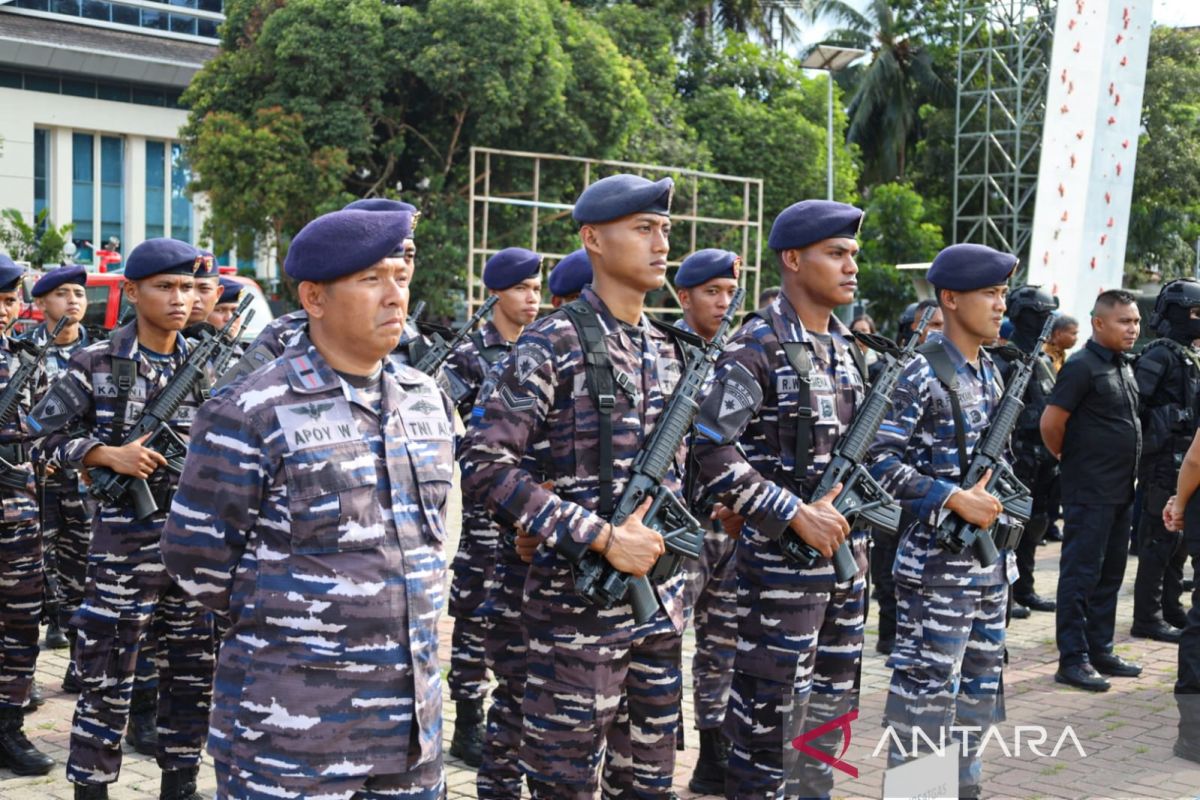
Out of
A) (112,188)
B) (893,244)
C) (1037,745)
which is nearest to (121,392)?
(1037,745)

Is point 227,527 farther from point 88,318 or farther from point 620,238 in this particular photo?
point 88,318

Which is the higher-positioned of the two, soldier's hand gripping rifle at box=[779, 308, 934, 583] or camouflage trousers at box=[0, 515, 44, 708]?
soldier's hand gripping rifle at box=[779, 308, 934, 583]

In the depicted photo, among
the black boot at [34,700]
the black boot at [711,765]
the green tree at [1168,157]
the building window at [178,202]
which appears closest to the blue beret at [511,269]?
the black boot at [711,765]

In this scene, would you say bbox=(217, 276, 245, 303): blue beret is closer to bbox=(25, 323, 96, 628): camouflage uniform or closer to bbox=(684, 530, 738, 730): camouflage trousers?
bbox=(25, 323, 96, 628): camouflage uniform

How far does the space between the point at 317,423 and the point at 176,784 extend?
2639 millimetres

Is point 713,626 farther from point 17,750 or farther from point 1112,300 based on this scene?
point 1112,300

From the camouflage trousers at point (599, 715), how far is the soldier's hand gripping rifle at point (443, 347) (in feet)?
7.87

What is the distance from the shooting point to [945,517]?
481 cm

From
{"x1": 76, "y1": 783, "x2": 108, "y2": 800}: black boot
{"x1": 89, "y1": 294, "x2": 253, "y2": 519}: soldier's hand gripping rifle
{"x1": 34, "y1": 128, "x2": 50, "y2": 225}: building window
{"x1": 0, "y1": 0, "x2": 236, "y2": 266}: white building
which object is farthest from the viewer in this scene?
{"x1": 34, "y1": 128, "x2": 50, "y2": 225}: building window

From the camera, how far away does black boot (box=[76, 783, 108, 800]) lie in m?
4.81

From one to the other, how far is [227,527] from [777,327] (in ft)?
7.40

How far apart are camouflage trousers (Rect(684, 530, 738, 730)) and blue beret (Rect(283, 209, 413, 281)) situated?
261 centimetres

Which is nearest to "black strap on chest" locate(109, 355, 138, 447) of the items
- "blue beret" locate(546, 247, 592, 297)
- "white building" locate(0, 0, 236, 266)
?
"blue beret" locate(546, 247, 592, 297)

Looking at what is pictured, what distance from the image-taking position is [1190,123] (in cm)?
3152
